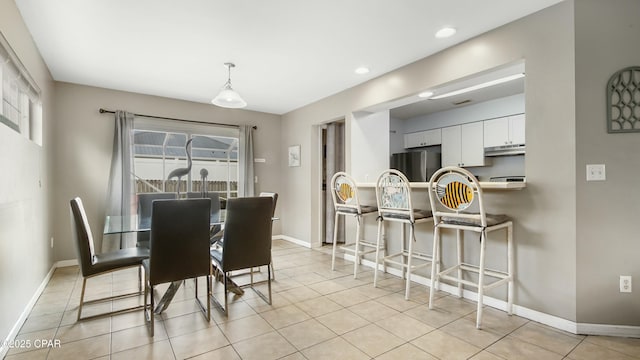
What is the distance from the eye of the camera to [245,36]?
9.01ft

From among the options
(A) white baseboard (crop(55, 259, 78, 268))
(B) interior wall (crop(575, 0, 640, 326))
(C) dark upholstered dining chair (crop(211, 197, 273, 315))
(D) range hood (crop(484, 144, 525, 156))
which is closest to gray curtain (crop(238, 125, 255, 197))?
(A) white baseboard (crop(55, 259, 78, 268))

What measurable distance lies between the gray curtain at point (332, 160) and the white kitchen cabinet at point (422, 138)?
165 cm

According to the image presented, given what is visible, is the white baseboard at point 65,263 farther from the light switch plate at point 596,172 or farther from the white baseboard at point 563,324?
the light switch plate at point 596,172

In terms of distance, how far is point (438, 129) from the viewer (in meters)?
5.61

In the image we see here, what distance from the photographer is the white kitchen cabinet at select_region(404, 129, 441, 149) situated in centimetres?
563

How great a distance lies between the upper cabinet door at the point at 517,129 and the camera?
14.5 ft

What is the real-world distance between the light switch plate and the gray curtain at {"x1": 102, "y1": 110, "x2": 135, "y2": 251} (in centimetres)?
497

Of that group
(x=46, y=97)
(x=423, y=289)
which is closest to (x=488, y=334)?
(x=423, y=289)

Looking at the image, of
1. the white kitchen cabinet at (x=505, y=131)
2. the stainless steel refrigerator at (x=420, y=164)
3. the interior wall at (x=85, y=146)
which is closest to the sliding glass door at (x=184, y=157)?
the interior wall at (x=85, y=146)

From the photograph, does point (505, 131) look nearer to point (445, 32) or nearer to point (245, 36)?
point (445, 32)

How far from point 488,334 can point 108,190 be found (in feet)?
15.3

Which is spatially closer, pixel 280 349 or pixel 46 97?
pixel 280 349

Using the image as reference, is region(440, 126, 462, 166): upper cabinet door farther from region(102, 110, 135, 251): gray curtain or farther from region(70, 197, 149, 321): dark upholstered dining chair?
region(102, 110, 135, 251): gray curtain

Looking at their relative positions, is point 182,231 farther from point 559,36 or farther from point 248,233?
point 559,36
